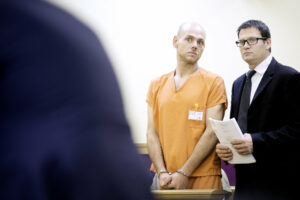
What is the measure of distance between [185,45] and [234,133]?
0.69 metres

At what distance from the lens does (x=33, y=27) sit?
25 centimetres

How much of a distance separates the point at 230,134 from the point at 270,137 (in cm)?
20

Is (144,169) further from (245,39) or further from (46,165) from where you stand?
(245,39)

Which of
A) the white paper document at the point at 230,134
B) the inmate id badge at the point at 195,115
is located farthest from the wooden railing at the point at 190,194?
the inmate id badge at the point at 195,115

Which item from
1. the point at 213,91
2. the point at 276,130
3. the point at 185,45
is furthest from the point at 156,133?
the point at 276,130

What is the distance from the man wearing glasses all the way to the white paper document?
1.0 inches

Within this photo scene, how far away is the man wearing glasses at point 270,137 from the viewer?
182 centimetres

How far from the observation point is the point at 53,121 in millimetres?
242

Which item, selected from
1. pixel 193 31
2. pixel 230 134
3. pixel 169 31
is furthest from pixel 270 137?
pixel 169 31

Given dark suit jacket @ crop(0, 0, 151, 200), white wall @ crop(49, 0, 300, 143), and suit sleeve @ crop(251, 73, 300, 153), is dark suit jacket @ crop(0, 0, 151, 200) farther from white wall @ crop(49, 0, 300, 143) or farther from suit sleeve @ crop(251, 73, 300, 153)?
white wall @ crop(49, 0, 300, 143)

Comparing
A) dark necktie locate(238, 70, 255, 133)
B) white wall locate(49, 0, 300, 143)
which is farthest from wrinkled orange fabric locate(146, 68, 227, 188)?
white wall locate(49, 0, 300, 143)

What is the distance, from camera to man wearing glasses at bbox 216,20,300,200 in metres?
1.82

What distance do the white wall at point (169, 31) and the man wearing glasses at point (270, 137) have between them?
109 centimetres

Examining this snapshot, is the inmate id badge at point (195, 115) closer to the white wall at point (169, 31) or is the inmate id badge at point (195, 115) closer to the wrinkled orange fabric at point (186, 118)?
the wrinkled orange fabric at point (186, 118)
